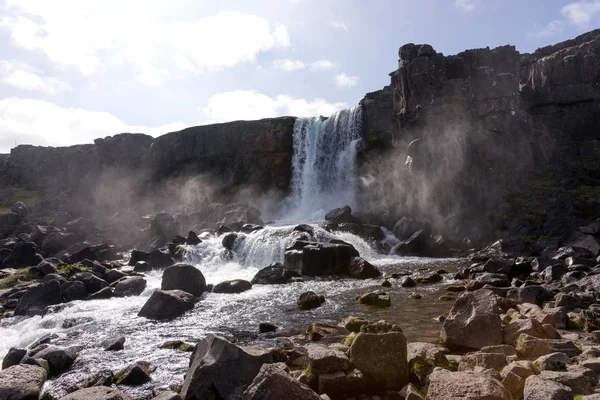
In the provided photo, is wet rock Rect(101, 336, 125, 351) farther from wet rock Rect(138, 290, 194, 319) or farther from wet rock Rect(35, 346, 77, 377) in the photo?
wet rock Rect(138, 290, 194, 319)

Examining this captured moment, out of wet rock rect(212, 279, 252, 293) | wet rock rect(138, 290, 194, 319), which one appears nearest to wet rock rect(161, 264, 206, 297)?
wet rock rect(212, 279, 252, 293)

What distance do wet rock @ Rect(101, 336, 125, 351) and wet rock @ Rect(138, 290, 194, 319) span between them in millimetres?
4104

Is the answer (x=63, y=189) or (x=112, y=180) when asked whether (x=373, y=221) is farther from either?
(x=63, y=189)

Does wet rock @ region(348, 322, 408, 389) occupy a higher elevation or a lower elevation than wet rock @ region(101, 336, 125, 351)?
higher

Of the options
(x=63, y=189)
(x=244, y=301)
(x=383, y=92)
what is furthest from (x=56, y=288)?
(x=63, y=189)

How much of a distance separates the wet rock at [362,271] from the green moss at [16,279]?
973 inches

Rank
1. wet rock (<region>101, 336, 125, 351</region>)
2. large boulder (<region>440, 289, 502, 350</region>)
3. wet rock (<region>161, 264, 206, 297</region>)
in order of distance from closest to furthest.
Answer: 1. large boulder (<region>440, 289, 502, 350</region>)
2. wet rock (<region>101, 336, 125, 351</region>)
3. wet rock (<region>161, 264, 206, 297</region>)

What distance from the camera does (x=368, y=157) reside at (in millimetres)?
62938

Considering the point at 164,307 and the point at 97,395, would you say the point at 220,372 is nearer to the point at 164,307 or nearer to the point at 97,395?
the point at 97,395

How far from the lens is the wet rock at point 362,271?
95.1 feet

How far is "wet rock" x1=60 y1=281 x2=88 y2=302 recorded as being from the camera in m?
25.1

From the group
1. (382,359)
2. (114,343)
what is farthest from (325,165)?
(382,359)

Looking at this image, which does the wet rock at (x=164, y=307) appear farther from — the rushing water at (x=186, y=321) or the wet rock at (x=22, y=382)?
the wet rock at (x=22, y=382)

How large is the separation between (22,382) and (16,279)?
83.0 feet
